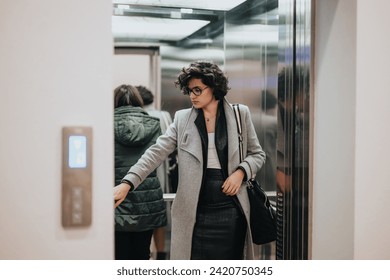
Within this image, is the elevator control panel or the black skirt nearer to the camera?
the elevator control panel

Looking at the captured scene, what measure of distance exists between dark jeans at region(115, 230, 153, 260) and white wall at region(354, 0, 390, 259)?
1.47m

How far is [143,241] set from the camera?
9.62ft

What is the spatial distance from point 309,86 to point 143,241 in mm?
1506

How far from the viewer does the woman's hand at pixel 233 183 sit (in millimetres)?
2354

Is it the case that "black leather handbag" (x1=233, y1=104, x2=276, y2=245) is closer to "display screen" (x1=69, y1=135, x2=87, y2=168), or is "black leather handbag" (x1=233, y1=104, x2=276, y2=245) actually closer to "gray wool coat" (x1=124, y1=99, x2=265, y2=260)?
"gray wool coat" (x1=124, y1=99, x2=265, y2=260)

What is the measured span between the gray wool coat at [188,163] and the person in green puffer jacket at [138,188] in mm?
349

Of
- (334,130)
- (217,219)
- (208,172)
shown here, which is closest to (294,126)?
(334,130)

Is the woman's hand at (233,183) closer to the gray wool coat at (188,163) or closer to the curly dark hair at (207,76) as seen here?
the gray wool coat at (188,163)

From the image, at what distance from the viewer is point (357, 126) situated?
5.98 ft

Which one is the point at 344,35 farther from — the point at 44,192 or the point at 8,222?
the point at 8,222

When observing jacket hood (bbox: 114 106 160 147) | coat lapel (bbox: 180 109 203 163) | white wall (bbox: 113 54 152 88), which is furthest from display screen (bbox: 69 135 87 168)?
white wall (bbox: 113 54 152 88)

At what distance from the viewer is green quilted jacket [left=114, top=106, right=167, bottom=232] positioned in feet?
9.18

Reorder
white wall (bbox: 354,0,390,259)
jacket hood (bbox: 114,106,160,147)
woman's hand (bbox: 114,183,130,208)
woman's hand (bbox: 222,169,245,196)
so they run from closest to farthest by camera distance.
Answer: white wall (bbox: 354,0,390,259) < woman's hand (bbox: 114,183,130,208) < woman's hand (bbox: 222,169,245,196) < jacket hood (bbox: 114,106,160,147)

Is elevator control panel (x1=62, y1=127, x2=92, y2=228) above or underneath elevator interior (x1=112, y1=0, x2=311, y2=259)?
underneath
